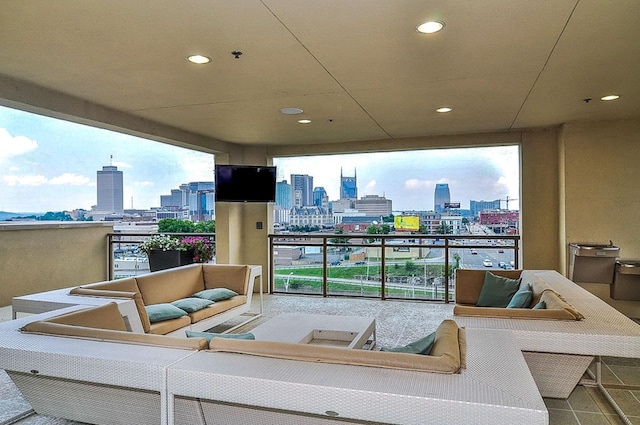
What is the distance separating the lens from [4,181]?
226 inches

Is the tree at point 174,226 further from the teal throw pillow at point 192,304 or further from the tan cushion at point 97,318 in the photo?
the tan cushion at point 97,318

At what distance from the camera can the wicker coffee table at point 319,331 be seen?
3.59 meters

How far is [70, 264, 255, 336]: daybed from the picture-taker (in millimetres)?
3672

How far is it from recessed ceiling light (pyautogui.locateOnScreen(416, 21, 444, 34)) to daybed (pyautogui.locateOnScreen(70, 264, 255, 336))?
8.96 ft

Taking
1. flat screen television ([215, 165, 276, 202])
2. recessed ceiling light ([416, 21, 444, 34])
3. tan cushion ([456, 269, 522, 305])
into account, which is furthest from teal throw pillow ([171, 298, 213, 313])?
recessed ceiling light ([416, 21, 444, 34])

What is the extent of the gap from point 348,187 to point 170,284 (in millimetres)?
3647

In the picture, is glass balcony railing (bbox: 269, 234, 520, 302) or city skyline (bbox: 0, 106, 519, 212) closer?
city skyline (bbox: 0, 106, 519, 212)

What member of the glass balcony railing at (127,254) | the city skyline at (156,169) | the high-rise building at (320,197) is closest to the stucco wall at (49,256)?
the glass balcony railing at (127,254)

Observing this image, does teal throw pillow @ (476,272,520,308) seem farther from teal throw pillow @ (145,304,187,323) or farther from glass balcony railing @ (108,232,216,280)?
glass balcony railing @ (108,232,216,280)

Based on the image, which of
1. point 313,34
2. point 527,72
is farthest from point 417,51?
point 527,72

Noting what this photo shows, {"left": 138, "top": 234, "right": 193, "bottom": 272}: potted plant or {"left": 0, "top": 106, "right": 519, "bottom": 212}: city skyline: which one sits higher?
{"left": 0, "top": 106, "right": 519, "bottom": 212}: city skyline

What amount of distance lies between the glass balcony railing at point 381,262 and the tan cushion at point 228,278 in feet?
6.94

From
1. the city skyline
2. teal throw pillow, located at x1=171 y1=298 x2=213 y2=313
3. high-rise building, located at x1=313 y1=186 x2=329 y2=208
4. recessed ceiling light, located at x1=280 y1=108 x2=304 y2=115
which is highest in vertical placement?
recessed ceiling light, located at x1=280 y1=108 x2=304 y2=115

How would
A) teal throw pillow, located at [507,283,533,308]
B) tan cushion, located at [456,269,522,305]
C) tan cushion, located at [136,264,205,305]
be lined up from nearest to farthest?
teal throw pillow, located at [507,283,533,308]
tan cushion, located at [136,264,205,305]
tan cushion, located at [456,269,522,305]
